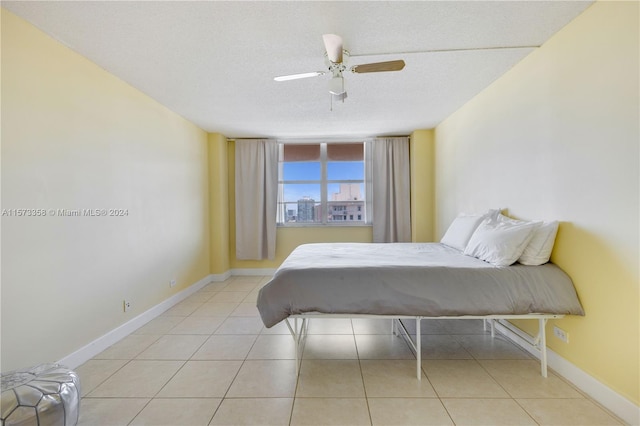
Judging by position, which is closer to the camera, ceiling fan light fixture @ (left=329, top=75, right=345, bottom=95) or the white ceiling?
the white ceiling

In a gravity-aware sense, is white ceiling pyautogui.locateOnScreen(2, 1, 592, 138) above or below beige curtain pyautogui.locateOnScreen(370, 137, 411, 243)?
above

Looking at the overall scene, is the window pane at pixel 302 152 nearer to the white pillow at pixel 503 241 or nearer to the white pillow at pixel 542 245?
the white pillow at pixel 503 241

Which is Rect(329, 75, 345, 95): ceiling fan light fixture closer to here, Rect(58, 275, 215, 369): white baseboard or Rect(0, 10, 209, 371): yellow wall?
Rect(0, 10, 209, 371): yellow wall

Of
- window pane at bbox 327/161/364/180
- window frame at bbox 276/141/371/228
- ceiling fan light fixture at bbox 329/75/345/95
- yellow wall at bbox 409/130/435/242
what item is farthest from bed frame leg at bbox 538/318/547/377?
window pane at bbox 327/161/364/180

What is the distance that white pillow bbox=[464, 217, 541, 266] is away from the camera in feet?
6.73

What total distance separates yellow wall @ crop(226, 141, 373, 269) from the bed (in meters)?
2.94

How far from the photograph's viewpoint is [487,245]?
2260mm

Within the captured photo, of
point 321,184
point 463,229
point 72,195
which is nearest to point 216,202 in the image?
point 321,184

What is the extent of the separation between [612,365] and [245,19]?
122 inches

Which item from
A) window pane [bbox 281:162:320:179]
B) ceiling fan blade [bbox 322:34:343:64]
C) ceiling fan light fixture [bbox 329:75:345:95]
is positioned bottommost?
window pane [bbox 281:162:320:179]

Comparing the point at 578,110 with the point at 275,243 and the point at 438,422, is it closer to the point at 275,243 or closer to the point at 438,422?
the point at 438,422

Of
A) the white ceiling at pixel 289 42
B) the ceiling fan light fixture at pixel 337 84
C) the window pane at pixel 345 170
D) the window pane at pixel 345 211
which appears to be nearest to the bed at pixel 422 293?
the ceiling fan light fixture at pixel 337 84

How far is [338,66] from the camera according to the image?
2.24m

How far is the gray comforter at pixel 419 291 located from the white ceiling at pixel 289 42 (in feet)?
5.48
